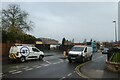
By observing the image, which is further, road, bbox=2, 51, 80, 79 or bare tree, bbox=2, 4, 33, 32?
bare tree, bbox=2, 4, 33, 32

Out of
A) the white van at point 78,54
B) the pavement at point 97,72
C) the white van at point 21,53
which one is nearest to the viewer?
the pavement at point 97,72

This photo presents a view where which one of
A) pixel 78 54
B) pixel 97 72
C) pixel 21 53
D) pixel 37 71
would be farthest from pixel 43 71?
pixel 78 54

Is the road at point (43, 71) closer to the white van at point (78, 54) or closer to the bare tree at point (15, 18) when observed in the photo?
the white van at point (78, 54)

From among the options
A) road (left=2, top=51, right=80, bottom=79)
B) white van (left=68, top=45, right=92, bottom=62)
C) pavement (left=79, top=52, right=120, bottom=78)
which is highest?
white van (left=68, top=45, right=92, bottom=62)

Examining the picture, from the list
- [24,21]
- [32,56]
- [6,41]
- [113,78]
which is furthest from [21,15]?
[113,78]

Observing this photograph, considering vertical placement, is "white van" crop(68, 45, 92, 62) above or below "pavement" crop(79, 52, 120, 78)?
above

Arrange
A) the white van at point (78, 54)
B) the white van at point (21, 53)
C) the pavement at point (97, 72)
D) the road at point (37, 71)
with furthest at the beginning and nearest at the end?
the white van at point (78, 54) < the white van at point (21, 53) < the pavement at point (97, 72) < the road at point (37, 71)

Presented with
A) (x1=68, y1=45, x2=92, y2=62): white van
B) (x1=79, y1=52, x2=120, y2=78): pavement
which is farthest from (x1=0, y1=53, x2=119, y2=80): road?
(x1=68, y1=45, x2=92, y2=62): white van

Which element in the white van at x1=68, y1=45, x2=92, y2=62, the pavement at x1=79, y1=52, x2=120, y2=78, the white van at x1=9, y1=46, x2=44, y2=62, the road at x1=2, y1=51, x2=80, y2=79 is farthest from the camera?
the white van at x1=68, y1=45, x2=92, y2=62

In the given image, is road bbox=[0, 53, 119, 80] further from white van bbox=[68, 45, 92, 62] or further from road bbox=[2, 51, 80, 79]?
white van bbox=[68, 45, 92, 62]

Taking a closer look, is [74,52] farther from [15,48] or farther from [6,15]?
[6,15]

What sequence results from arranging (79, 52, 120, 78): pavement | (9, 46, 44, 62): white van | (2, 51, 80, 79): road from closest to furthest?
(2, 51, 80, 79): road, (79, 52, 120, 78): pavement, (9, 46, 44, 62): white van

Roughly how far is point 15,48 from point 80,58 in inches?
284

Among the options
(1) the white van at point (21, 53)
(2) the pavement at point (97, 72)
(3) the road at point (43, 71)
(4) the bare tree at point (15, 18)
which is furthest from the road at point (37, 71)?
(4) the bare tree at point (15, 18)
